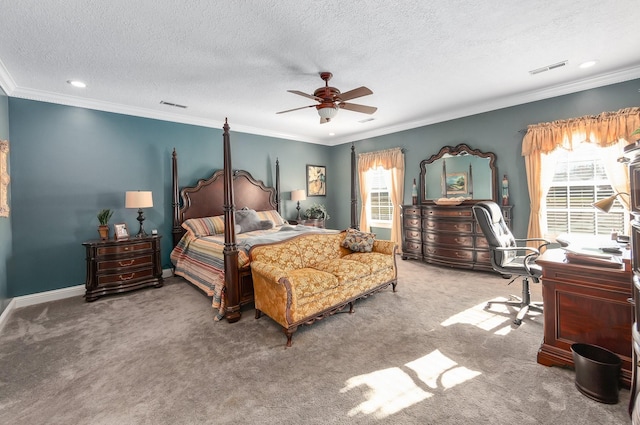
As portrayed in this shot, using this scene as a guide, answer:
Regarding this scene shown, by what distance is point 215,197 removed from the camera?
17.2 ft

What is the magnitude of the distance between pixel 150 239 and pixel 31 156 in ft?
5.95

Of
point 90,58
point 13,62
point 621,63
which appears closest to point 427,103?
point 621,63

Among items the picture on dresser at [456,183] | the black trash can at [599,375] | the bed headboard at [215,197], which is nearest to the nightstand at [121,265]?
the bed headboard at [215,197]

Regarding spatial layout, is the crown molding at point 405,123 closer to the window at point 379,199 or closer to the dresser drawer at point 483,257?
the window at point 379,199

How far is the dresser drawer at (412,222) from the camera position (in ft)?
17.6

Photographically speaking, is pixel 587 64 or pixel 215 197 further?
pixel 215 197

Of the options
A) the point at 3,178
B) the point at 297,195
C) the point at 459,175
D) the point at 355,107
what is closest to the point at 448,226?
the point at 459,175

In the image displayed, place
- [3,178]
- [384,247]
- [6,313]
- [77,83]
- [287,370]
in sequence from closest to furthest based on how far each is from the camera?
[287,370] → [3,178] → [6,313] → [77,83] → [384,247]

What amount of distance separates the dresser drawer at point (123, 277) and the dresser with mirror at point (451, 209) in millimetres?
4560

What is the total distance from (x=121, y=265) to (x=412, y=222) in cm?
492

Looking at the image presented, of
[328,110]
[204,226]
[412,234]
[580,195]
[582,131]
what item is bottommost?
[412,234]

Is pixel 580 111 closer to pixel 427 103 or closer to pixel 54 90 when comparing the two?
pixel 427 103

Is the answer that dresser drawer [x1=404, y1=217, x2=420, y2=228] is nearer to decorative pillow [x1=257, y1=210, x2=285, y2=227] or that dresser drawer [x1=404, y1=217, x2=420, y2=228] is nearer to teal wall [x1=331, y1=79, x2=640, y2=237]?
teal wall [x1=331, y1=79, x2=640, y2=237]

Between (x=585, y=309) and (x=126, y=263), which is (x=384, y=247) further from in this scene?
(x=126, y=263)
